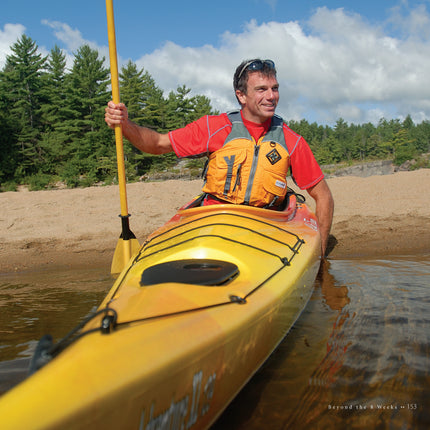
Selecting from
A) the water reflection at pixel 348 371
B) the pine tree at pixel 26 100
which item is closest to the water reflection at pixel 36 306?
the water reflection at pixel 348 371

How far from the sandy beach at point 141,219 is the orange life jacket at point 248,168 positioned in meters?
2.21

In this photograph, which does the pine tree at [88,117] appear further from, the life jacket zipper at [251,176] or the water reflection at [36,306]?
the life jacket zipper at [251,176]

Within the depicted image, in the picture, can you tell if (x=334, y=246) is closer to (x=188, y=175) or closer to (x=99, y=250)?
(x=99, y=250)

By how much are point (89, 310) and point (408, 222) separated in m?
5.06

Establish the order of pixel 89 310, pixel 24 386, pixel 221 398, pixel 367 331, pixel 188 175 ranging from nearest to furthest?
pixel 24 386 → pixel 221 398 → pixel 367 331 → pixel 89 310 → pixel 188 175

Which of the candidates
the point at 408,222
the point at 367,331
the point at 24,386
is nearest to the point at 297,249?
the point at 367,331

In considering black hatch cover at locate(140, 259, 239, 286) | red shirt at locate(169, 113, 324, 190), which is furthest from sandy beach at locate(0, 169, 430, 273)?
black hatch cover at locate(140, 259, 239, 286)

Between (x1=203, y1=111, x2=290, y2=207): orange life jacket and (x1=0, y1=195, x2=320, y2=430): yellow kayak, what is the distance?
2.19ft

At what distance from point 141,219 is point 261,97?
4213 mm

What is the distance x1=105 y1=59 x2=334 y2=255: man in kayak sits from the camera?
3045 mm

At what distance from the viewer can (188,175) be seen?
2500 centimetres

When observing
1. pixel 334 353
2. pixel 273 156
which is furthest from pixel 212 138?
pixel 334 353

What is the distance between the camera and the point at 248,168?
304 cm

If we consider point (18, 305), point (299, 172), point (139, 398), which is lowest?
point (18, 305)
